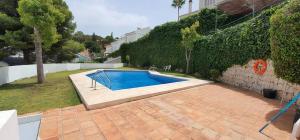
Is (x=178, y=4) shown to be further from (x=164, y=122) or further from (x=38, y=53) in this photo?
(x=164, y=122)

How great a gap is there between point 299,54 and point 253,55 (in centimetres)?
399

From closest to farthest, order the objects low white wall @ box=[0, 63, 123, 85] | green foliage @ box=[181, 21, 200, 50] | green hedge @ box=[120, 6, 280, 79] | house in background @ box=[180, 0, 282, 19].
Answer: green hedge @ box=[120, 6, 280, 79] → low white wall @ box=[0, 63, 123, 85] → green foliage @ box=[181, 21, 200, 50] → house in background @ box=[180, 0, 282, 19]

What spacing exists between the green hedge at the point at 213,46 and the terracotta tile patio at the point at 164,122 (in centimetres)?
380

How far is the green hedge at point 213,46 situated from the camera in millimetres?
7320

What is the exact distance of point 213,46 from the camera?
427 inches

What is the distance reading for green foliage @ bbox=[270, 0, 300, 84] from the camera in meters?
4.01

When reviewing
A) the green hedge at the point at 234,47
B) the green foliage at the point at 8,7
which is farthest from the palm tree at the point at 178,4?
the green foliage at the point at 8,7

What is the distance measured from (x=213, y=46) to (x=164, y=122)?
29.2 ft

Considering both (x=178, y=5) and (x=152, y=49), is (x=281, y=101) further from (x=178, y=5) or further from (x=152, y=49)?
(x=178, y=5)

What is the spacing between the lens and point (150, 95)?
5965 millimetres

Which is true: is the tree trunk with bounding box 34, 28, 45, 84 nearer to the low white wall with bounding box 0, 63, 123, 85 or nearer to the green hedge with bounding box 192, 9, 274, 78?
the low white wall with bounding box 0, 63, 123, 85

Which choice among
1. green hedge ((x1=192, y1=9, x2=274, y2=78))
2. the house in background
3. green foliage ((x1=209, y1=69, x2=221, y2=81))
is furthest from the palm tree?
green foliage ((x1=209, y1=69, x2=221, y2=81))

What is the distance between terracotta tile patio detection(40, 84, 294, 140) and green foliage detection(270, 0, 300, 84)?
1361 millimetres

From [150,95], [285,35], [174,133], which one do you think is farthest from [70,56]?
[285,35]
